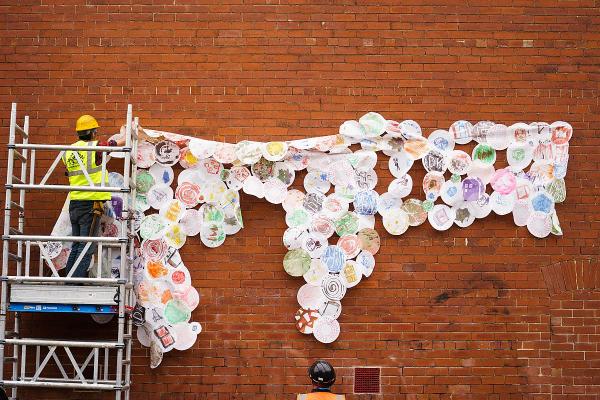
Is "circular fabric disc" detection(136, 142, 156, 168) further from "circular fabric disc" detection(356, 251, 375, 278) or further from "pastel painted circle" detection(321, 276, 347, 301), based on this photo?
"circular fabric disc" detection(356, 251, 375, 278)

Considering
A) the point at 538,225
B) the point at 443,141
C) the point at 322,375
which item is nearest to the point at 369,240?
the point at 443,141

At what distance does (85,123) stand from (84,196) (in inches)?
31.8

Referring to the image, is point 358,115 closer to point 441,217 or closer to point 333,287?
point 441,217

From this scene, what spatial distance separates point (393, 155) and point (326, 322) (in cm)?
199

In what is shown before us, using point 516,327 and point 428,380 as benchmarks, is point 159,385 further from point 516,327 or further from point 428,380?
point 516,327

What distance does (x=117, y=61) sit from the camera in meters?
11.1

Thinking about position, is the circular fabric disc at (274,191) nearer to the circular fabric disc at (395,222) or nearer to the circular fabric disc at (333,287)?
the circular fabric disc at (333,287)

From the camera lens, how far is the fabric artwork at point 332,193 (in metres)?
10.8

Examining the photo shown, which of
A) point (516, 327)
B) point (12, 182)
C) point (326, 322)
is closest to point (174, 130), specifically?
point (12, 182)

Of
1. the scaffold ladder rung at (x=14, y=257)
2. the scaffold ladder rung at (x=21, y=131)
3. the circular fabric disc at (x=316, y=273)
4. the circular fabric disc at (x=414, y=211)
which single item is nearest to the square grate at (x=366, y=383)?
the circular fabric disc at (x=316, y=273)

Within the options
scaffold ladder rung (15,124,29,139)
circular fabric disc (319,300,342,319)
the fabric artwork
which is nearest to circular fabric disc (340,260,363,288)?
the fabric artwork

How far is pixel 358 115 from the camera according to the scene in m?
11.1

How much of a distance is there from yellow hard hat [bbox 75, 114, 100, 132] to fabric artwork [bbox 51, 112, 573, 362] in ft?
1.96

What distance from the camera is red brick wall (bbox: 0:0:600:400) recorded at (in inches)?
424
